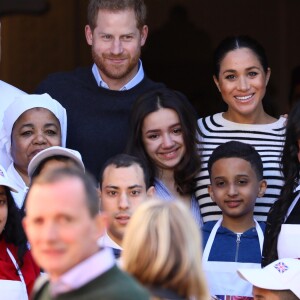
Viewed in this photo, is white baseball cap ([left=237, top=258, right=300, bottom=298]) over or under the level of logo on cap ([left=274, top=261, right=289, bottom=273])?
under

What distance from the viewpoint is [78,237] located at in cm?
329

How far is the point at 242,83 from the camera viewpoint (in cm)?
555

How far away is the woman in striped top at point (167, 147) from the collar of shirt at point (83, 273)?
6.90 feet

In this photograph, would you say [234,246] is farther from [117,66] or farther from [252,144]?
[117,66]

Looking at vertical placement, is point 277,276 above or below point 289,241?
below

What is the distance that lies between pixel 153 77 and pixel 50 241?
5.14 m

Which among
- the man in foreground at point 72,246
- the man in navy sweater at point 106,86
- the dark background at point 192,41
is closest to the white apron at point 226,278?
the man in navy sweater at point 106,86

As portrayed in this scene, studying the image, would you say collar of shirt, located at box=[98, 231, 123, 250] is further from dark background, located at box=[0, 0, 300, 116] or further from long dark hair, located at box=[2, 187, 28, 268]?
dark background, located at box=[0, 0, 300, 116]

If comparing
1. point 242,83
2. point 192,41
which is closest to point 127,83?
point 242,83

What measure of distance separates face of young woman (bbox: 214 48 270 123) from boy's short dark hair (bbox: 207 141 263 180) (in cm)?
22

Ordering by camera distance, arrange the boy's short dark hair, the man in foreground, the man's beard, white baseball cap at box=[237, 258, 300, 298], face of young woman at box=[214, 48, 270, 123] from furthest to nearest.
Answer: the man's beard, face of young woman at box=[214, 48, 270, 123], the boy's short dark hair, white baseball cap at box=[237, 258, 300, 298], the man in foreground

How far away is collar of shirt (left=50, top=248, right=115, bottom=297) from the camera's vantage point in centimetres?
328

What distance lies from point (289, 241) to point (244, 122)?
0.87 m

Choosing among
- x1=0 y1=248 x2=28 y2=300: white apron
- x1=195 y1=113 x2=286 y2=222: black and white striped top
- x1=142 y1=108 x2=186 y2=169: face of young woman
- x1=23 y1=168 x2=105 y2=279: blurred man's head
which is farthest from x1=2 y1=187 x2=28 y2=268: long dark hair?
x1=23 y1=168 x2=105 y2=279: blurred man's head
